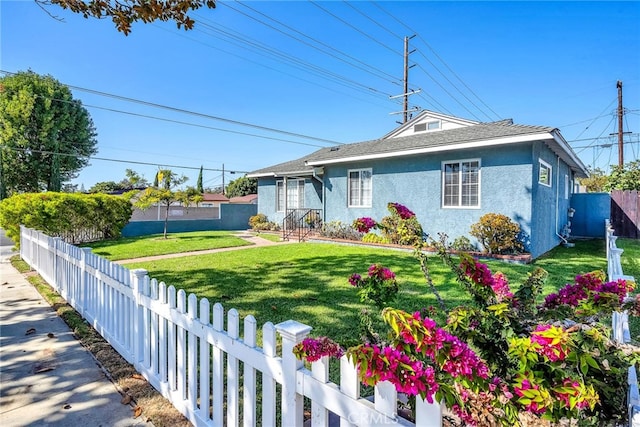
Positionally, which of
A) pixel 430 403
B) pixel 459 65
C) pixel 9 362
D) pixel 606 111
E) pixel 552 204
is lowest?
pixel 9 362

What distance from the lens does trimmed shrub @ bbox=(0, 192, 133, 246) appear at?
379 inches

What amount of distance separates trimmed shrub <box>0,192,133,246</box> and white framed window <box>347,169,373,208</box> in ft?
31.7

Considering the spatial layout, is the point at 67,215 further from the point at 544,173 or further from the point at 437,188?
the point at 544,173

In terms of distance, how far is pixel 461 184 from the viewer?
10.4 metres

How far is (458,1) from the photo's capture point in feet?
38.1

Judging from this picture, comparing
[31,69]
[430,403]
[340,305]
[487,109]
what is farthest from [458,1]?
[31,69]

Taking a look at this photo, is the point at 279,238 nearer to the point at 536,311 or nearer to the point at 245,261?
the point at 245,261

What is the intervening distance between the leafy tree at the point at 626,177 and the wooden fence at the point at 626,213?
4.98 meters

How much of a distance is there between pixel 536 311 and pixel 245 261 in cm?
752

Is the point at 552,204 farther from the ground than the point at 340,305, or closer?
farther from the ground

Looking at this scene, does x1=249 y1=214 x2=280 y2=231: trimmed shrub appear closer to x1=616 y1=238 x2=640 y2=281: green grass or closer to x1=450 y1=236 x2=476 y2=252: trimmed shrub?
x1=450 y1=236 x2=476 y2=252: trimmed shrub

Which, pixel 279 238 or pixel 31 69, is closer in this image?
pixel 279 238

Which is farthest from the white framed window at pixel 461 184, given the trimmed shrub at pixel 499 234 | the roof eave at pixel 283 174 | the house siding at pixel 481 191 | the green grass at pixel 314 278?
the roof eave at pixel 283 174

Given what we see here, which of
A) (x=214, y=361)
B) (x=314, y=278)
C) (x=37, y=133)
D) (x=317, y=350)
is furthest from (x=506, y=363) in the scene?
(x=37, y=133)
